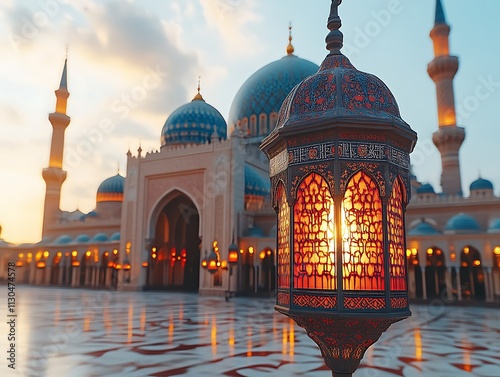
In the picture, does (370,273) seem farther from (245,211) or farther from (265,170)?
(265,170)

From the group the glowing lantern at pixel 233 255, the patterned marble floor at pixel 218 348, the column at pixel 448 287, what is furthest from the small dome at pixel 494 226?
the glowing lantern at pixel 233 255

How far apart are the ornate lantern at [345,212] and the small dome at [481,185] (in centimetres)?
1916

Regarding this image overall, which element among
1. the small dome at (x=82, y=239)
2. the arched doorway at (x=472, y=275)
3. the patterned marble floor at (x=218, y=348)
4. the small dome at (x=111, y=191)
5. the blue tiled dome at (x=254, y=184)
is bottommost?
the patterned marble floor at (x=218, y=348)

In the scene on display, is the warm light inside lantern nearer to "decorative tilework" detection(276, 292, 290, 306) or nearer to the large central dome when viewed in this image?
the large central dome

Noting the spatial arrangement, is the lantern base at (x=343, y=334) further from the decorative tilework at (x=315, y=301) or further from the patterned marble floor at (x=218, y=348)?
the patterned marble floor at (x=218, y=348)

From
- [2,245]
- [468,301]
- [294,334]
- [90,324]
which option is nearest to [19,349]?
[90,324]

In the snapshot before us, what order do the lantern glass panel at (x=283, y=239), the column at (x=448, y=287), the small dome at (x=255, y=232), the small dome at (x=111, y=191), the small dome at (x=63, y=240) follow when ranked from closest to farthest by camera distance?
the lantern glass panel at (x=283, y=239), the column at (x=448, y=287), the small dome at (x=255, y=232), the small dome at (x=63, y=240), the small dome at (x=111, y=191)

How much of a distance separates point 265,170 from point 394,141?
856 inches

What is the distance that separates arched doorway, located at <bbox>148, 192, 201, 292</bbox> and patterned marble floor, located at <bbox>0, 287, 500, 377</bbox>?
13008 mm

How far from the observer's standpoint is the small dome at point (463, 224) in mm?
16000

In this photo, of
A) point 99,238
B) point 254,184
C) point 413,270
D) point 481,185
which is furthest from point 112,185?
point 481,185

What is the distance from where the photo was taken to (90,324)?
874 centimetres

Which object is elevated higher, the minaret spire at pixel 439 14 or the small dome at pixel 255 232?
the minaret spire at pixel 439 14

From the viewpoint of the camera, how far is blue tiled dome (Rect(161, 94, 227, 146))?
24484mm
